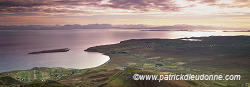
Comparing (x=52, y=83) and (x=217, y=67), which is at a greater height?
(x=52, y=83)

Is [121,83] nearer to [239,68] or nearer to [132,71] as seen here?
[132,71]

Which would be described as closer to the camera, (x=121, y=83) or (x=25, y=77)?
(x=121, y=83)

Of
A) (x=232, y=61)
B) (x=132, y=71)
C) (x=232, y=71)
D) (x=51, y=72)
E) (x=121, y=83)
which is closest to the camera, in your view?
(x=121, y=83)

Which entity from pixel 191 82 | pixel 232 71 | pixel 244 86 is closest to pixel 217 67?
pixel 232 71

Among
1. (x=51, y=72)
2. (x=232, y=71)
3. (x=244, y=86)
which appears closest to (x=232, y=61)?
(x=232, y=71)

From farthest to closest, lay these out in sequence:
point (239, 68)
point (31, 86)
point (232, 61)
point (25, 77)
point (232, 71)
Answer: point (232, 61) < point (239, 68) < point (232, 71) < point (25, 77) < point (31, 86)

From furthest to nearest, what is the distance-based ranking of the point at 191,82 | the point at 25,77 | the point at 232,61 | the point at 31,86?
1. the point at 232,61
2. the point at 25,77
3. the point at 191,82
4. the point at 31,86

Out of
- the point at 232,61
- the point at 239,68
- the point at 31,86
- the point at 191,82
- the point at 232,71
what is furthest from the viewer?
the point at 232,61

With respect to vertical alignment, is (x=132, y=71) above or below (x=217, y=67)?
above

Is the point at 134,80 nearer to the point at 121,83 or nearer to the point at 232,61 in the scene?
the point at 121,83
